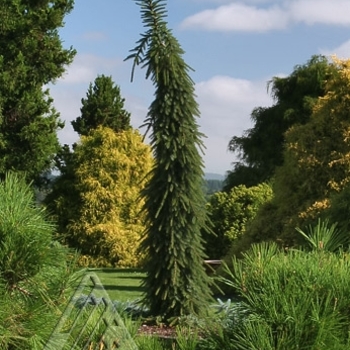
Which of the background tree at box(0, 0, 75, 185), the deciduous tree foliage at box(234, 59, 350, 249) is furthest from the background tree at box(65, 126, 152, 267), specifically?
the deciduous tree foliage at box(234, 59, 350, 249)

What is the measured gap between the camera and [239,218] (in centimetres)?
1778

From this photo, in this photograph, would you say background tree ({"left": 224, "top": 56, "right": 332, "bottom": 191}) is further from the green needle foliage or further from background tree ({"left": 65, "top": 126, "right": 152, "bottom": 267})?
the green needle foliage

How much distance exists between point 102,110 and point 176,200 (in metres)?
14.4

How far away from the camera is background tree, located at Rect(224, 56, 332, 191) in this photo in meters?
24.9

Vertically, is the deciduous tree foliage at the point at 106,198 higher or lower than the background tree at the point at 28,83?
lower

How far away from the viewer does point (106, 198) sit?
19484mm

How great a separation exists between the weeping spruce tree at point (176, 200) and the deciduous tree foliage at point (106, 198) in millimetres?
11972

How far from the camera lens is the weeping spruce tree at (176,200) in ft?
22.7

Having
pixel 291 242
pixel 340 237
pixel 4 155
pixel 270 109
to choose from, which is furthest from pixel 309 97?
pixel 340 237

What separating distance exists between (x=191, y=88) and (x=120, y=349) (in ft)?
15.8

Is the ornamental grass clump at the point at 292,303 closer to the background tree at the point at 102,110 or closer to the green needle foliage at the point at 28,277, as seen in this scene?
the green needle foliage at the point at 28,277

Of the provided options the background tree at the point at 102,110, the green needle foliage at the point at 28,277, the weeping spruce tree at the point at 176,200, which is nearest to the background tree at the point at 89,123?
the background tree at the point at 102,110

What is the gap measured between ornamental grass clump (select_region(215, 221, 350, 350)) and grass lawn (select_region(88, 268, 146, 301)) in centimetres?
722

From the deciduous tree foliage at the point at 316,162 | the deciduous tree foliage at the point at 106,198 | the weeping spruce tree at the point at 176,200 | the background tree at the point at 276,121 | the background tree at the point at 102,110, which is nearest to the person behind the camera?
the weeping spruce tree at the point at 176,200
